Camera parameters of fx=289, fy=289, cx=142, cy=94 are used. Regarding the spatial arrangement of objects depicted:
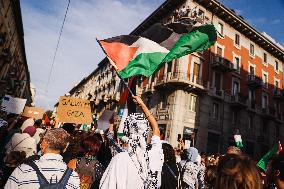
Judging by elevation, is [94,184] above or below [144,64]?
below

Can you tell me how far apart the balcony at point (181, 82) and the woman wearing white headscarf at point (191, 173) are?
1683cm

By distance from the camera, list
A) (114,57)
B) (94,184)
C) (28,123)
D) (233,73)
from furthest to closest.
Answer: (233,73) < (28,123) < (114,57) < (94,184)

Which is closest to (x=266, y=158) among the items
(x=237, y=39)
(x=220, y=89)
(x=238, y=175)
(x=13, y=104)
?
(x=238, y=175)

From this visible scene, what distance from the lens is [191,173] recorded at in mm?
5598

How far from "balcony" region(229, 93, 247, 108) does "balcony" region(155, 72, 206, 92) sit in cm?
433

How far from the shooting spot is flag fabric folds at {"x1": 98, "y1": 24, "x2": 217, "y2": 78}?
217 inches

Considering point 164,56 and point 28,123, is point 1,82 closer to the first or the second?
point 28,123

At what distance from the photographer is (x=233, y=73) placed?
27766 mm

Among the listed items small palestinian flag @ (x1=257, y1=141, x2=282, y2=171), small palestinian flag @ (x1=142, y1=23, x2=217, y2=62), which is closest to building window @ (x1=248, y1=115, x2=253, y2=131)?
small palestinian flag @ (x1=257, y1=141, x2=282, y2=171)

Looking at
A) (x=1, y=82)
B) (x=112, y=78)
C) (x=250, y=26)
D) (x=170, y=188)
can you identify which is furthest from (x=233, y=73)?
(x=170, y=188)

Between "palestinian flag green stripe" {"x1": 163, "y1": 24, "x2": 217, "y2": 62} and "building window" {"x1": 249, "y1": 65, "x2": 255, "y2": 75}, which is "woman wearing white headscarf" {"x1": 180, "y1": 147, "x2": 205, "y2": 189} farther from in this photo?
"building window" {"x1": 249, "y1": 65, "x2": 255, "y2": 75}

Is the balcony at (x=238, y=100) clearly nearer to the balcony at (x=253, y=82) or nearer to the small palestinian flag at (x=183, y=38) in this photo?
the balcony at (x=253, y=82)

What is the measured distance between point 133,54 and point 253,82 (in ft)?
85.3

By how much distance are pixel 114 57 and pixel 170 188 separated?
2.60 meters
